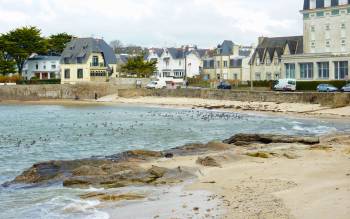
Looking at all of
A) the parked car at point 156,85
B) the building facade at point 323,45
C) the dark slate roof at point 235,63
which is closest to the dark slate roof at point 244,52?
the dark slate roof at point 235,63

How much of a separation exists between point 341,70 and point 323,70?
281cm

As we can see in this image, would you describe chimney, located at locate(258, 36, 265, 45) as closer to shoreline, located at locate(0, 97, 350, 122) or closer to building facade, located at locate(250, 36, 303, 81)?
building facade, located at locate(250, 36, 303, 81)

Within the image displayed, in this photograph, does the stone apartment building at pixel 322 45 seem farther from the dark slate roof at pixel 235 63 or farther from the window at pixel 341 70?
the dark slate roof at pixel 235 63

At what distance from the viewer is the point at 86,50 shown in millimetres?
112812

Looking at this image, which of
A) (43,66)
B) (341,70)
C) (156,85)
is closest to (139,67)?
(156,85)

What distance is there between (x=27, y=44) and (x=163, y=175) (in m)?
108

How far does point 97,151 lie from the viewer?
32.8 metres

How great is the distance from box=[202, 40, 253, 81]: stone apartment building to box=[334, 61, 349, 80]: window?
118ft

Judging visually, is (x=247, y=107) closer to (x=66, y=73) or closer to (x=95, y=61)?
(x=95, y=61)

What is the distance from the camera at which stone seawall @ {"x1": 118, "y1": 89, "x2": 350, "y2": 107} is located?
60422mm

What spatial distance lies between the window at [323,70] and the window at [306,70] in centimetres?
126

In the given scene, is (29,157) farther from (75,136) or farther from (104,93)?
(104,93)

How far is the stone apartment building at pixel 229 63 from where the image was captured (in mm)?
115875

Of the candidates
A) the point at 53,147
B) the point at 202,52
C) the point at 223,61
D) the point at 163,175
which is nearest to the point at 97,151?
the point at 53,147
